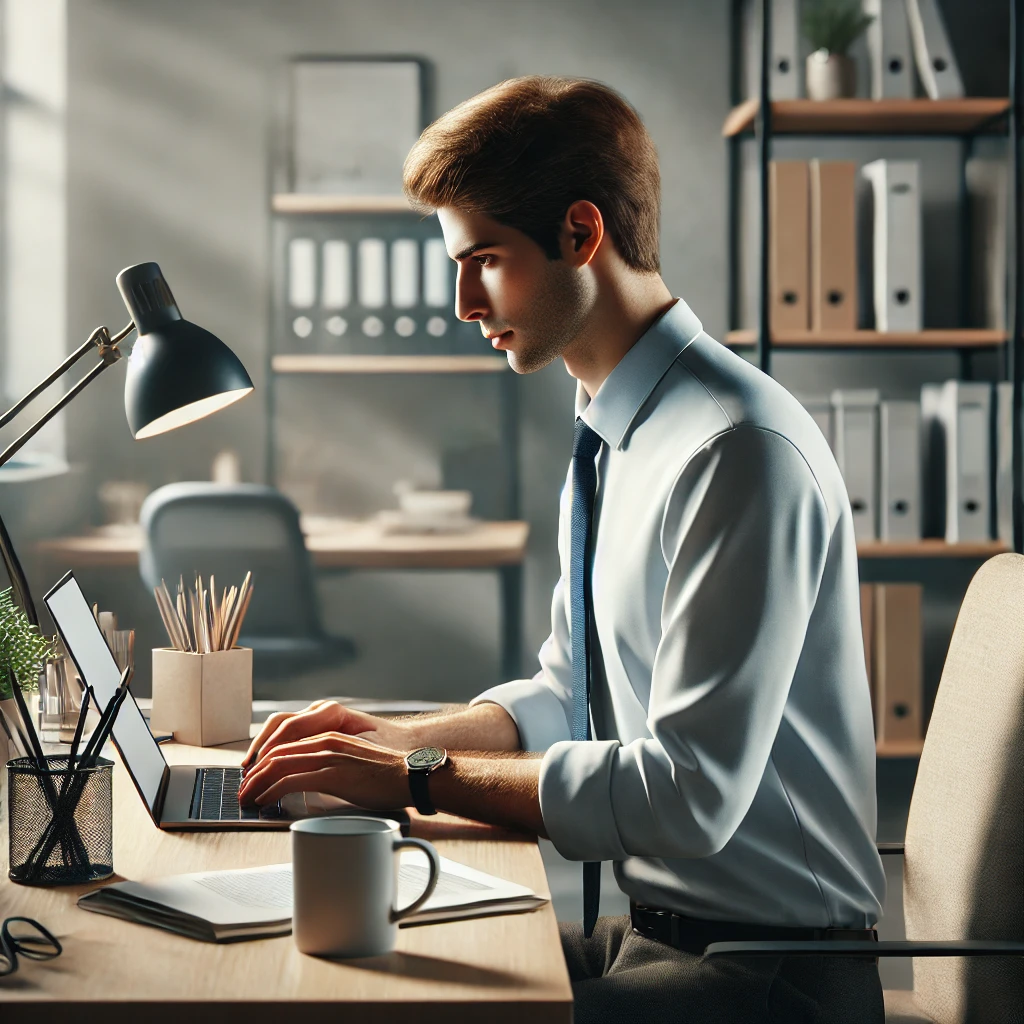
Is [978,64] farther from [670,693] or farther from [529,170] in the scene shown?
[670,693]

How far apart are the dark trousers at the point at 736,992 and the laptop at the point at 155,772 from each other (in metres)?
0.25

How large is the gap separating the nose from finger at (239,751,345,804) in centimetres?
51

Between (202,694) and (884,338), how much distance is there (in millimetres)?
1887

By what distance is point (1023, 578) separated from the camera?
1.21 meters

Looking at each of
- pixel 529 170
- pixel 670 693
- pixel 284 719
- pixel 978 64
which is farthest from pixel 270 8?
pixel 670 693

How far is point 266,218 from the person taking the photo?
3303 millimetres

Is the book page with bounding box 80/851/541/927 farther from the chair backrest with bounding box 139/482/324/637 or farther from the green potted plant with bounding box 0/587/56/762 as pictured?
the chair backrest with bounding box 139/482/324/637

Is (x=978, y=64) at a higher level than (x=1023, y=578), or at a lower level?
higher

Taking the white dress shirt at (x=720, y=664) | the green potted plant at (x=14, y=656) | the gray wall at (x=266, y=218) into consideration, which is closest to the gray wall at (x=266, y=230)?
the gray wall at (x=266, y=218)

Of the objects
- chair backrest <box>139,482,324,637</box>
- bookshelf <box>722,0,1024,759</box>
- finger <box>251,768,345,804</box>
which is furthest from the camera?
chair backrest <box>139,482,324,637</box>

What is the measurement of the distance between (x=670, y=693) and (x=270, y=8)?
2773 millimetres

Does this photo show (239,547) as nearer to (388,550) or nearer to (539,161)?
(388,550)

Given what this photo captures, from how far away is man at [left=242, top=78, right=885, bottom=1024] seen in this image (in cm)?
106

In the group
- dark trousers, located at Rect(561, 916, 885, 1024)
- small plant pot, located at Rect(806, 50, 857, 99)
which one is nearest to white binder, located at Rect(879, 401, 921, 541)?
small plant pot, located at Rect(806, 50, 857, 99)
